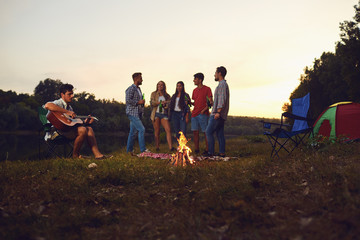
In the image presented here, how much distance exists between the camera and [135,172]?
502 centimetres

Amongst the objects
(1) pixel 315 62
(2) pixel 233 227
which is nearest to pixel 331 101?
(1) pixel 315 62

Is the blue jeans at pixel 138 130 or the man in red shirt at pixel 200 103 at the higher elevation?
the man in red shirt at pixel 200 103

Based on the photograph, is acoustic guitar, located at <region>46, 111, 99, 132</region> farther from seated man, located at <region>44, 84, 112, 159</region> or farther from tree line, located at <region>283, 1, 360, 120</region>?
tree line, located at <region>283, 1, 360, 120</region>

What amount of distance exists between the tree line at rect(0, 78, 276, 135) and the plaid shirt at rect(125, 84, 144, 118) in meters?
37.3

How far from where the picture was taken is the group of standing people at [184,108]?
6.66 m

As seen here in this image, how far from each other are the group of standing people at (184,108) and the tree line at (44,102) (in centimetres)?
3661

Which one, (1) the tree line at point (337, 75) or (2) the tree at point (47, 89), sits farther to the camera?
(2) the tree at point (47, 89)

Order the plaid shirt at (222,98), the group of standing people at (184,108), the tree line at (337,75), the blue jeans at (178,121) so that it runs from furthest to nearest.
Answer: the tree line at (337,75) → the blue jeans at (178,121) → the group of standing people at (184,108) → the plaid shirt at (222,98)

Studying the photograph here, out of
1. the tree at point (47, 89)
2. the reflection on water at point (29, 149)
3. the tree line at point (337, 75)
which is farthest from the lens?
the tree at point (47, 89)

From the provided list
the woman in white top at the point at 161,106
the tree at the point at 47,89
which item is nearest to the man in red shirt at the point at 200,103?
the woman in white top at the point at 161,106

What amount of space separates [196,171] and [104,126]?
164ft

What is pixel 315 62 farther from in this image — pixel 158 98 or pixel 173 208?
pixel 173 208

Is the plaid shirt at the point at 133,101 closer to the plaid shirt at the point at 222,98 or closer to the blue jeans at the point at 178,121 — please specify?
the blue jeans at the point at 178,121

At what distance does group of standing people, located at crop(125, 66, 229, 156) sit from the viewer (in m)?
6.66
